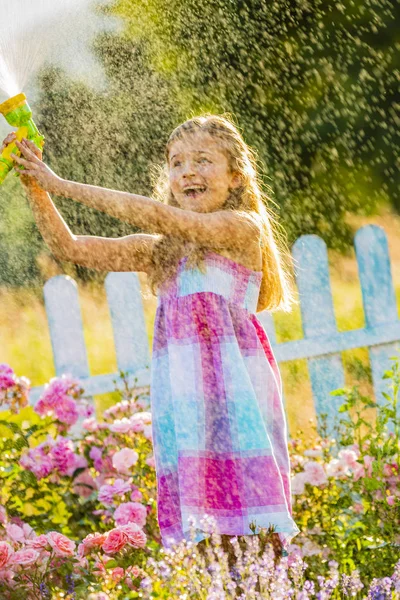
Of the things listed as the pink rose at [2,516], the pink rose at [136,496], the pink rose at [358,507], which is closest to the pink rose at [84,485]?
the pink rose at [136,496]

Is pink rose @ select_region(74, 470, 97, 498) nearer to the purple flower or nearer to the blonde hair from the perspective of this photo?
the blonde hair

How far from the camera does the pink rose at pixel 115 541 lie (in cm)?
210

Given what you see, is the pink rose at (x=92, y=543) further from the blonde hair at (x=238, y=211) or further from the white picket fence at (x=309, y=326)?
the white picket fence at (x=309, y=326)

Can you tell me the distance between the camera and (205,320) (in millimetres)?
2326

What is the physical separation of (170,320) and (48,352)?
13.8 ft

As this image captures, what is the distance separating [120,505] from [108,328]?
4.76 metres

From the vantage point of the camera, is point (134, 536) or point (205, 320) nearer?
point (134, 536)

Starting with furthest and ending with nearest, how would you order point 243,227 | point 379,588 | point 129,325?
point 129,325 < point 243,227 < point 379,588

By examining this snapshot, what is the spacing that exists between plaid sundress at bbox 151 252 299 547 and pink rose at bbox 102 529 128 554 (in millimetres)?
162

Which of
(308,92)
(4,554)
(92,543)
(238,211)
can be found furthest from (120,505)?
(308,92)

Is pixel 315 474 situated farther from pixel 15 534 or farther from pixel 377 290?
pixel 377 290

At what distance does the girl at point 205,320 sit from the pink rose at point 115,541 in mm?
163

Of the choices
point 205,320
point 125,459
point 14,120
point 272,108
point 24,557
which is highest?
point 272,108

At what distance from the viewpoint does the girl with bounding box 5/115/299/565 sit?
2240 millimetres
